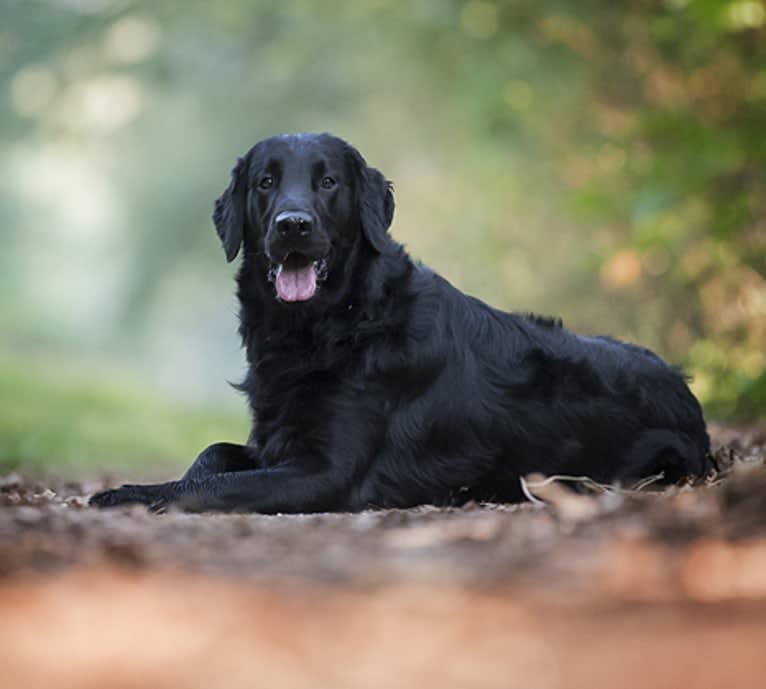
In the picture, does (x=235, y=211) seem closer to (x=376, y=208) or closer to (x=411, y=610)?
(x=376, y=208)

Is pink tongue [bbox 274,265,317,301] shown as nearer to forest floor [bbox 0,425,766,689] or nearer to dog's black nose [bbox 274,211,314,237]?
dog's black nose [bbox 274,211,314,237]

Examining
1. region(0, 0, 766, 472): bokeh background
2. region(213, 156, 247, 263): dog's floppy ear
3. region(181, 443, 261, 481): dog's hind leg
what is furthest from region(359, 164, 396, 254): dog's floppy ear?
region(0, 0, 766, 472): bokeh background

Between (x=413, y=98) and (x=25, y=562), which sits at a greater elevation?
(x=413, y=98)

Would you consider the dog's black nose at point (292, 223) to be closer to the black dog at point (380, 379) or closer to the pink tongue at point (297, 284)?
the black dog at point (380, 379)

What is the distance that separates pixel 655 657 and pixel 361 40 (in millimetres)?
15652

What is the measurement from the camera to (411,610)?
102 inches

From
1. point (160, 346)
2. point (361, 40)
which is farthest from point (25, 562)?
point (160, 346)

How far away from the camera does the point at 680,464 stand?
564cm

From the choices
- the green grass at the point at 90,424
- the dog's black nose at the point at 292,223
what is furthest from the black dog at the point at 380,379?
the green grass at the point at 90,424

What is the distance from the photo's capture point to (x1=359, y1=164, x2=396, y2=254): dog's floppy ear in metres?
5.57

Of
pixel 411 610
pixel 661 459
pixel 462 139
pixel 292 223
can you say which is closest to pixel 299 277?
pixel 292 223

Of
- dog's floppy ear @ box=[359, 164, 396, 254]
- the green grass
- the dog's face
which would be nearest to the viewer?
the dog's face

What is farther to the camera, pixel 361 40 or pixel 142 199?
pixel 142 199

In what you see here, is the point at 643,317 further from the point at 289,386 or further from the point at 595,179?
the point at 289,386
